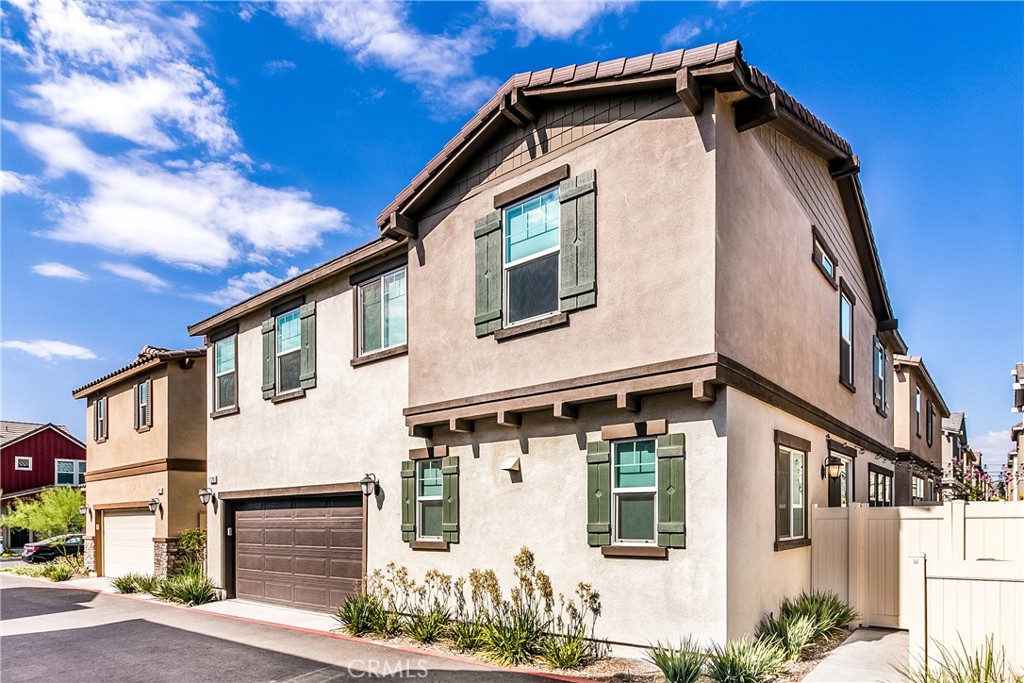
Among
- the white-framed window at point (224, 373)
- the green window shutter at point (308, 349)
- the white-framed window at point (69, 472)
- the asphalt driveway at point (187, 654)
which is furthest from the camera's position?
the white-framed window at point (69, 472)

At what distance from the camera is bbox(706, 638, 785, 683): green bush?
24.9ft

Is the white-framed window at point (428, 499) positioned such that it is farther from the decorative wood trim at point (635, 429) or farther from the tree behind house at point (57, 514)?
the tree behind house at point (57, 514)

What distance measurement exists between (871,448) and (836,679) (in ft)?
30.7

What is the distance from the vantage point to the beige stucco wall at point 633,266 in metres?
8.63

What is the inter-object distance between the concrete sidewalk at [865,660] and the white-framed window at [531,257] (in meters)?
5.44

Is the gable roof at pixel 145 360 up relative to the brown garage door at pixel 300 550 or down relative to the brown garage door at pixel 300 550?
up

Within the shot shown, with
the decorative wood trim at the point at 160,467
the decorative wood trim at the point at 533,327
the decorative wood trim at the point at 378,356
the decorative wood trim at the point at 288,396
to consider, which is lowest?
the decorative wood trim at the point at 160,467

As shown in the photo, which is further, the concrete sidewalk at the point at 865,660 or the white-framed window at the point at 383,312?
the white-framed window at the point at 383,312

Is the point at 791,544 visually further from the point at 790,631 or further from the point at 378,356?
the point at 378,356

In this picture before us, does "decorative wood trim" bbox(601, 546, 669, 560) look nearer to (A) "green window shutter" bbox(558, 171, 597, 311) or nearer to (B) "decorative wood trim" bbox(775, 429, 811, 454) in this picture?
(B) "decorative wood trim" bbox(775, 429, 811, 454)

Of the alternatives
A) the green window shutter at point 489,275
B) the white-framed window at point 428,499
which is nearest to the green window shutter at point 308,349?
the white-framed window at point 428,499

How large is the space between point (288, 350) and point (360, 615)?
242 inches

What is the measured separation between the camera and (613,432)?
30.2 ft

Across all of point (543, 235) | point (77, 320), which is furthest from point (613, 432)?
point (77, 320)
